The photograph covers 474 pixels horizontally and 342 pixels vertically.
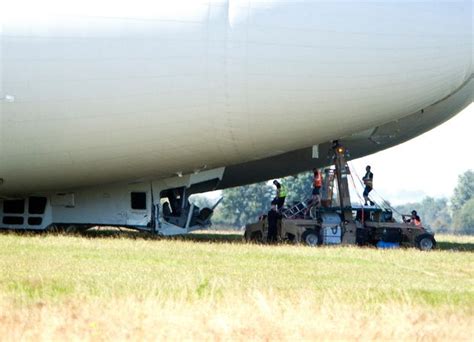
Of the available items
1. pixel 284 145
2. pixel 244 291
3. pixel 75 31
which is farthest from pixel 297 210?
pixel 244 291

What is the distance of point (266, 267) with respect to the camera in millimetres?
18656

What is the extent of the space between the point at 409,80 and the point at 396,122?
4295mm

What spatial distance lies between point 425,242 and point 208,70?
897 cm

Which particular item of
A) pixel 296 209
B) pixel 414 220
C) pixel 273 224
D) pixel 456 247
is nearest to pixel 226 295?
pixel 273 224

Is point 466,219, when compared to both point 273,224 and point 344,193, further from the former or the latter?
point 273,224

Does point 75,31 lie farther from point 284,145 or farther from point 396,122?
point 396,122

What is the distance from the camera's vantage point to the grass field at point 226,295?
10094 mm

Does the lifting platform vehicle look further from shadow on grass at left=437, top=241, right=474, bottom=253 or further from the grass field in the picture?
the grass field

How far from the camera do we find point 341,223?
28312 mm

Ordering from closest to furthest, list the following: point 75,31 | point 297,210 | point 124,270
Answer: point 124,270, point 75,31, point 297,210

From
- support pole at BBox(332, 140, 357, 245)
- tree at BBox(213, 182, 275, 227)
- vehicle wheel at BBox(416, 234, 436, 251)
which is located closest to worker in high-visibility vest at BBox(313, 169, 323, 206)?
support pole at BBox(332, 140, 357, 245)

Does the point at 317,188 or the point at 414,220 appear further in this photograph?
the point at 317,188

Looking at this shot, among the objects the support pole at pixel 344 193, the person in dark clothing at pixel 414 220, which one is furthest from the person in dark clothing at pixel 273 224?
the person in dark clothing at pixel 414 220

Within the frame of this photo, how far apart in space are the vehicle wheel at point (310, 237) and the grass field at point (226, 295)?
5.18 meters
